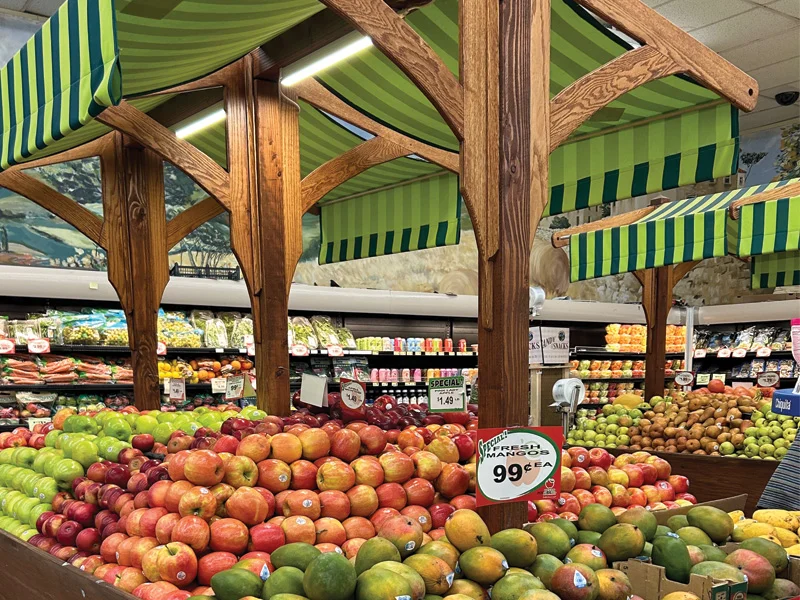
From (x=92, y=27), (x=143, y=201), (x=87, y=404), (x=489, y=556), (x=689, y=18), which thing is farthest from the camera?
(x=689, y=18)

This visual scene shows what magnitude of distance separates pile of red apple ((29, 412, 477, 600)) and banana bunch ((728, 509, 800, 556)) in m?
0.90

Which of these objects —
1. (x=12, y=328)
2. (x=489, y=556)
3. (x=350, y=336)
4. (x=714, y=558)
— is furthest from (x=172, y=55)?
(x=350, y=336)

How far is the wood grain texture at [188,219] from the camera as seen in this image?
190 inches

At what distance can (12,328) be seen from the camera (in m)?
6.21

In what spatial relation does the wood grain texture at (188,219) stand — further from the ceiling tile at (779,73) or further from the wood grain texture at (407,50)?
the ceiling tile at (779,73)

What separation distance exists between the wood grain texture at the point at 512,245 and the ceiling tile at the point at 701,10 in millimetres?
6192

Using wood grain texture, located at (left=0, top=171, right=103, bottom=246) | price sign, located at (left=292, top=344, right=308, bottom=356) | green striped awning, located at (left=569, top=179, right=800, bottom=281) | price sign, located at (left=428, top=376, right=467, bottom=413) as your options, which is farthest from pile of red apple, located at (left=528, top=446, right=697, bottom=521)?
price sign, located at (left=292, top=344, right=308, bottom=356)

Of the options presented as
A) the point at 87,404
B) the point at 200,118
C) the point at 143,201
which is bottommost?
the point at 87,404

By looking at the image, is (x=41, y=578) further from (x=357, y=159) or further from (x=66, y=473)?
(x=357, y=159)

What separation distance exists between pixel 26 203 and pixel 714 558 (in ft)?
23.2

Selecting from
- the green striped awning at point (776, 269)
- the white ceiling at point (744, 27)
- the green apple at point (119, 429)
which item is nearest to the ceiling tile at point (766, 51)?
the white ceiling at point (744, 27)

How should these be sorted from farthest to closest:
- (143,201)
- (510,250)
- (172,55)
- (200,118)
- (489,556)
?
(143,201) → (200,118) → (172,55) → (510,250) → (489,556)

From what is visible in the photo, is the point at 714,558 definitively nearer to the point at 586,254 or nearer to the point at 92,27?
the point at 92,27

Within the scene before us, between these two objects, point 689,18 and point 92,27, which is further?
point 689,18
